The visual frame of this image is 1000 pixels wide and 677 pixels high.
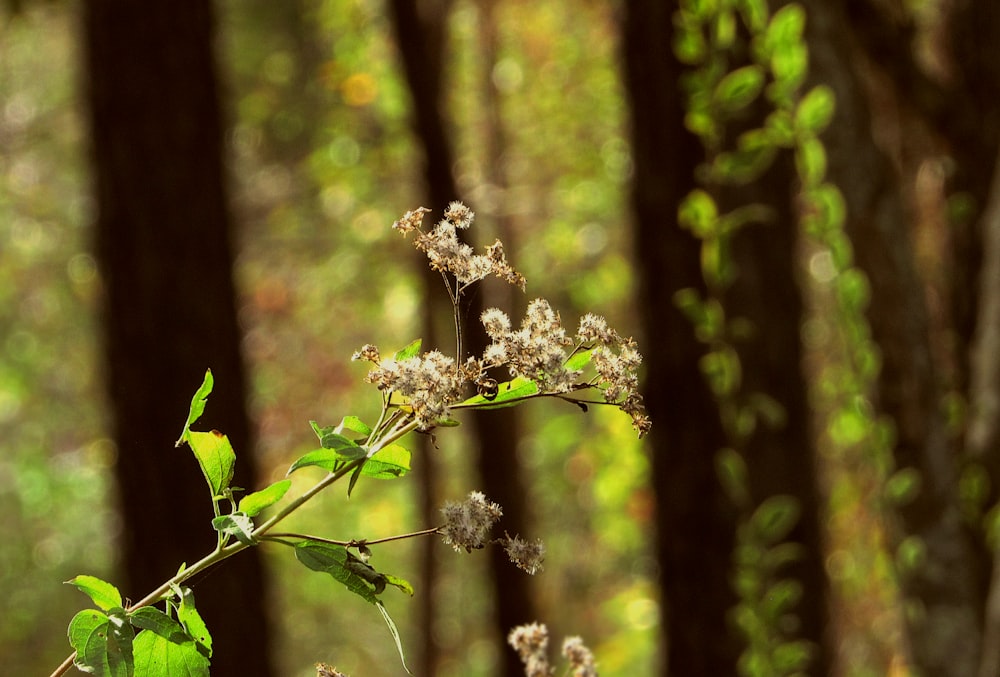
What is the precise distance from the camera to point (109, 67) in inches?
103

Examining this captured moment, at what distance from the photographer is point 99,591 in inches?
28.1

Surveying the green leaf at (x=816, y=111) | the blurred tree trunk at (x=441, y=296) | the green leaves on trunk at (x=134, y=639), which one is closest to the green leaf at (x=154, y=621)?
the green leaves on trunk at (x=134, y=639)

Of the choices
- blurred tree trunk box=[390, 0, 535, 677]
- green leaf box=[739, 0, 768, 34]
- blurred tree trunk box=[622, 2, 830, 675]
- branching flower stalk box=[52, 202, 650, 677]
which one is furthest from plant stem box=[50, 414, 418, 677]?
blurred tree trunk box=[390, 0, 535, 677]

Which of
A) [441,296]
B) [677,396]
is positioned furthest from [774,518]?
[441,296]

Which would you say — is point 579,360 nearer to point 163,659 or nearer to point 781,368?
point 163,659

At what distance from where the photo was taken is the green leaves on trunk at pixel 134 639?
0.71 meters

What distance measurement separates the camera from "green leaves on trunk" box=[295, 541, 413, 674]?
72cm

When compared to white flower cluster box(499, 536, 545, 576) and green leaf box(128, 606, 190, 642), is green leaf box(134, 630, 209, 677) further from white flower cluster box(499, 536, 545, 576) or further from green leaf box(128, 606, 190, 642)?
white flower cluster box(499, 536, 545, 576)

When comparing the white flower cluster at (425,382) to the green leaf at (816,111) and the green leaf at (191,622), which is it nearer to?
the green leaf at (191,622)

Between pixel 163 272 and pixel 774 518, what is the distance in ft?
4.65

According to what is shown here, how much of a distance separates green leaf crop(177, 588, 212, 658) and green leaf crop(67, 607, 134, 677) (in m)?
0.03

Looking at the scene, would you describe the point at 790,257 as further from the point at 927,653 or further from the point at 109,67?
the point at 109,67

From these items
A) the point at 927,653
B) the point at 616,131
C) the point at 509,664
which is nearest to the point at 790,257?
the point at 927,653

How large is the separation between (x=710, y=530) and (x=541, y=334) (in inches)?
75.8
